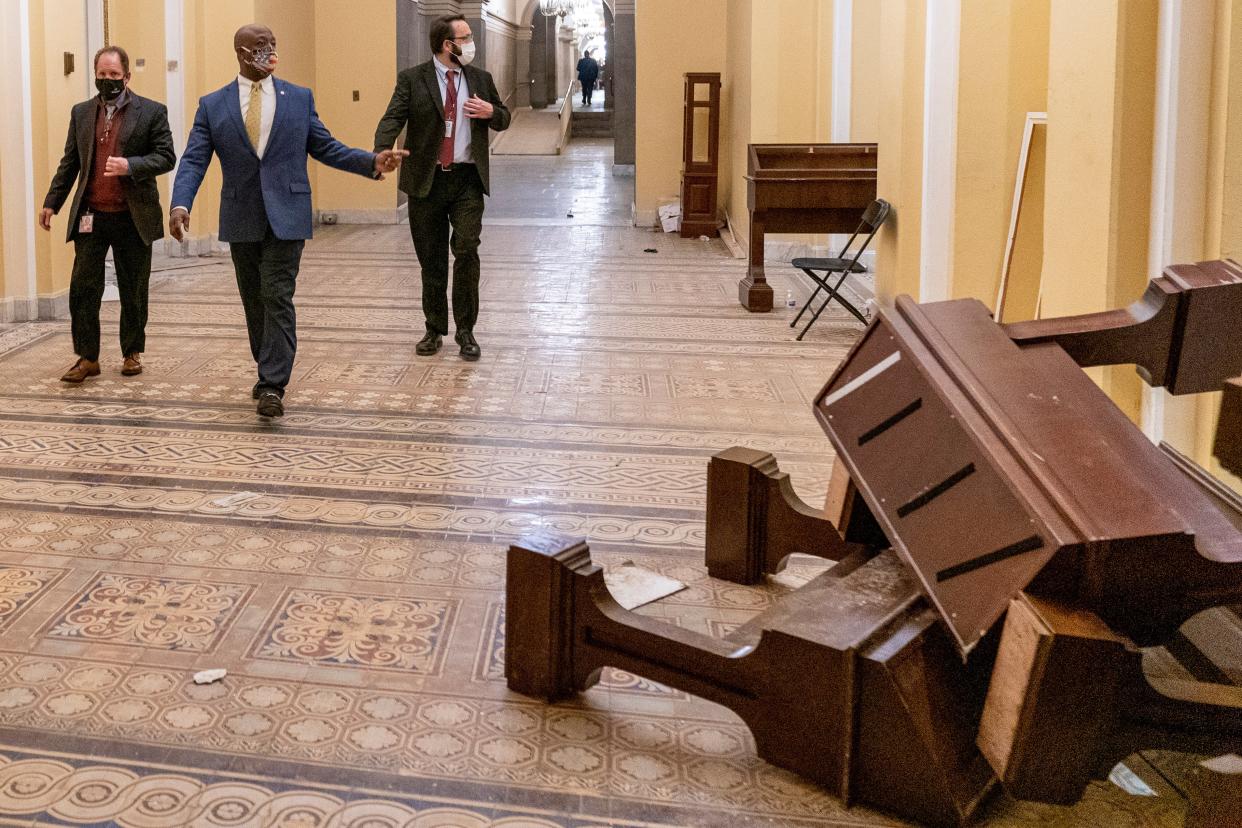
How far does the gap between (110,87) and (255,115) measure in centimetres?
118

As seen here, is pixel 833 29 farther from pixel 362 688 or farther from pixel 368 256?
pixel 362 688

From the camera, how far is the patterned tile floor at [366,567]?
8.84 feet

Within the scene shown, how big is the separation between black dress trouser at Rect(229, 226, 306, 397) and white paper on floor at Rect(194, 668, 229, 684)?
3017 mm

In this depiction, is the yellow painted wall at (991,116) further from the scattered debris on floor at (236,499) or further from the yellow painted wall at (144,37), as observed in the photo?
the yellow painted wall at (144,37)

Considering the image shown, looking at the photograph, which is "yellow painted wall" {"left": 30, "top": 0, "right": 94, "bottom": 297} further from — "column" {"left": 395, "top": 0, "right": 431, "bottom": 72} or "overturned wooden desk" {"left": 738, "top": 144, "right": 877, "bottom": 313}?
"column" {"left": 395, "top": 0, "right": 431, "bottom": 72}

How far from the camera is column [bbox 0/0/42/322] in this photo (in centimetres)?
852

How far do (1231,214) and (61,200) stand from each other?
5.77m

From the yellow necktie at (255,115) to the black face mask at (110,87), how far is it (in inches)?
44.4

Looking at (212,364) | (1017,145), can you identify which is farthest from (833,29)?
(212,364)

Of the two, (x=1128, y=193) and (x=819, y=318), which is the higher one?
(x=1128, y=193)

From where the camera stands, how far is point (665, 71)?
15.8 meters

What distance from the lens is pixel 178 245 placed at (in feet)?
43.0

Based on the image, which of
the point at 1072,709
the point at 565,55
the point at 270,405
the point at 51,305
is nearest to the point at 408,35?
the point at 51,305

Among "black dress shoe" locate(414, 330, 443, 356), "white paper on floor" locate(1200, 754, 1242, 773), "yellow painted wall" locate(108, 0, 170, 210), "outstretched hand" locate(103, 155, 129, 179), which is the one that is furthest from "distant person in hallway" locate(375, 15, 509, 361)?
"yellow painted wall" locate(108, 0, 170, 210)
